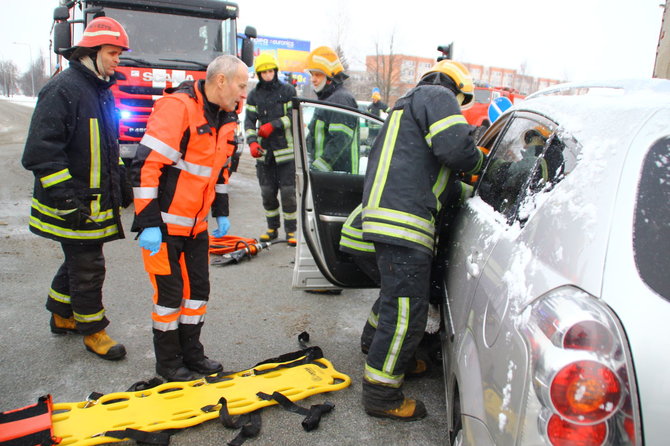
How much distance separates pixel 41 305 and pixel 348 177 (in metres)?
2.57

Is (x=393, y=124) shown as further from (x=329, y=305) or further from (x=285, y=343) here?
(x=329, y=305)

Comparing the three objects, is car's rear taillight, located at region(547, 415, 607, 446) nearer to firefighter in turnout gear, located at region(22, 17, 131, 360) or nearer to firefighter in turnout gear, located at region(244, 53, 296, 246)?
firefighter in turnout gear, located at region(22, 17, 131, 360)

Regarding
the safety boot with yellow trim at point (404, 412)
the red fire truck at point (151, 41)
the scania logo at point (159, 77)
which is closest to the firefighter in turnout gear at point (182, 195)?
the safety boot with yellow trim at point (404, 412)

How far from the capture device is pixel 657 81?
63.2 inches

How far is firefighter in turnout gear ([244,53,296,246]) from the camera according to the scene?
213 inches

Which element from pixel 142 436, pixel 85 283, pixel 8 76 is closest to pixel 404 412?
pixel 142 436

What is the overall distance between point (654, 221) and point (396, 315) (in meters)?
1.43

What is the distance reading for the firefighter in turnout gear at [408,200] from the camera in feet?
7.62

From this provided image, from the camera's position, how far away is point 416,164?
7.84 ft

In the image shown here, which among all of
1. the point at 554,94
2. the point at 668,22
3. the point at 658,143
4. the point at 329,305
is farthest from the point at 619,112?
the point at 668,22

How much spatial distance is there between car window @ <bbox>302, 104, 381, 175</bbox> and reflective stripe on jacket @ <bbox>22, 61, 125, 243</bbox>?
1.28 meters

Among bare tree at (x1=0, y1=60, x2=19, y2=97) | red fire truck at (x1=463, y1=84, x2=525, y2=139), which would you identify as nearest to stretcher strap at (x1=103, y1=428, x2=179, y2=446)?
red fire truck at (x1=463, y1=84, x2=525, y2=139)

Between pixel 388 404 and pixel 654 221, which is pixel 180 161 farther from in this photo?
pixel 654 221

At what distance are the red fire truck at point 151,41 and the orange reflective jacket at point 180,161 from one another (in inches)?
168
